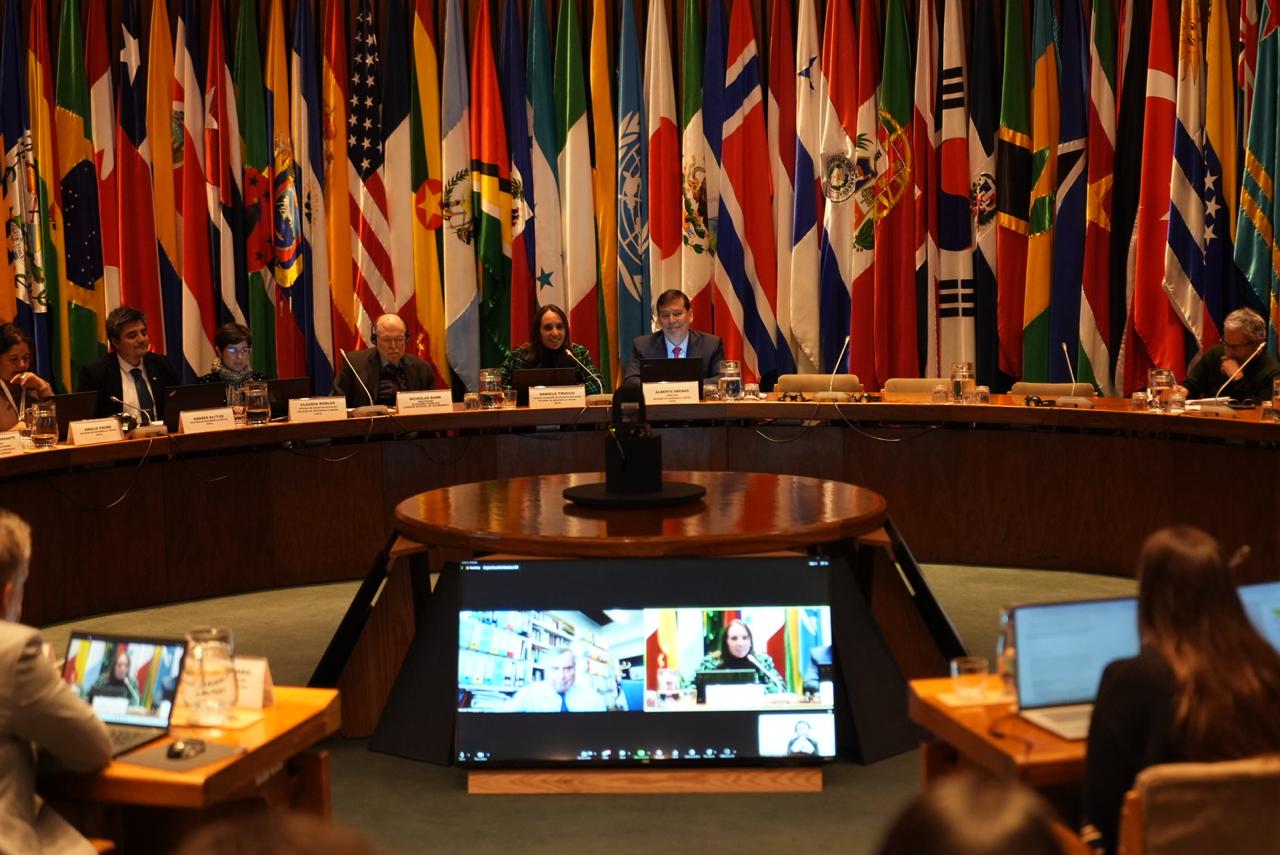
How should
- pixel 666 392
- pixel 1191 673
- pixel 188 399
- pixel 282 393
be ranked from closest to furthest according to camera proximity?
1. pixel 1191 673
2. pixel 188 399
3. pixel 282 393
4. pixel 666 392

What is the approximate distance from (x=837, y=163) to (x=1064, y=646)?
6.01 m

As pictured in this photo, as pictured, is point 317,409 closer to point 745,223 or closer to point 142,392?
point 142,392

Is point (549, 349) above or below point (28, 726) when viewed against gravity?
above

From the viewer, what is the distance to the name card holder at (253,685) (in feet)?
9.54

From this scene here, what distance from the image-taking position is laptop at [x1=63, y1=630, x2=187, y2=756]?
9.05 feet

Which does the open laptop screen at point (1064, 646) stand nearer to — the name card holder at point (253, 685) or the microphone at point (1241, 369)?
the name card holder at point (253, 685)

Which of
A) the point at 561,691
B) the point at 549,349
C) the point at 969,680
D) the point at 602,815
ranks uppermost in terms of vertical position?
the point at 549,349

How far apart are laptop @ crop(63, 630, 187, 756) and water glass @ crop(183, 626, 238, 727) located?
2.2 inches

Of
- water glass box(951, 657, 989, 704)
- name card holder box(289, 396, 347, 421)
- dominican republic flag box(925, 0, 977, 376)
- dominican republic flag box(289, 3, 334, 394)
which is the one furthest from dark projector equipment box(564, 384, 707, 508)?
dominican republic flag box(289, 3, 334, 394)

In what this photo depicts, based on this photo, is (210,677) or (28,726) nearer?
(28,726)

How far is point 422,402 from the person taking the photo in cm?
696

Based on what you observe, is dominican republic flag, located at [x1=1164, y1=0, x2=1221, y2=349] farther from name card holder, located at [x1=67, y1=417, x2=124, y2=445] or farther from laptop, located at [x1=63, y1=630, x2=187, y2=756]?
laptop, located at [x1=63, y1=630, x2=187, y2=756]

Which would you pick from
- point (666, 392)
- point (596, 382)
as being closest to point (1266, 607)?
point (666, 392)

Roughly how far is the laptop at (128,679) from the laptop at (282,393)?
13.0 feet
